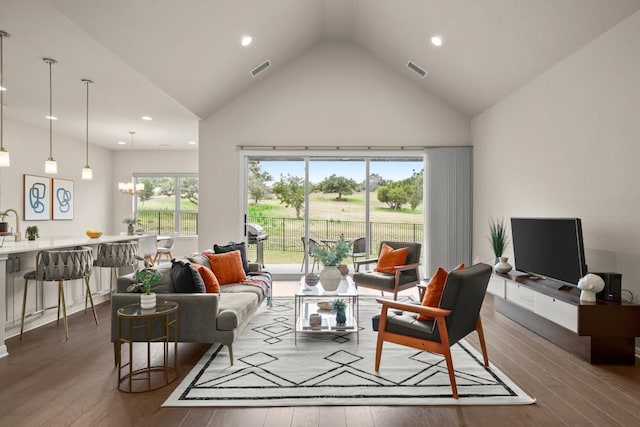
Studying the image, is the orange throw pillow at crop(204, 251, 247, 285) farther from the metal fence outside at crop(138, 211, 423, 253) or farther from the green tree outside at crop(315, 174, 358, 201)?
the green tree outside at crop(315, 174, 358, 201)

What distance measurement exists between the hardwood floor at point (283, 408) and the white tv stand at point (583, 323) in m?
0.11

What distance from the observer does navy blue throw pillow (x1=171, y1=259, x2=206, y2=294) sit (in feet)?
11.2

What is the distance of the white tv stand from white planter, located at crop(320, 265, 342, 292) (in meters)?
1.99

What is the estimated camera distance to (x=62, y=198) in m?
7.80

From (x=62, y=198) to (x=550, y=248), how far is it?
27.9 ft

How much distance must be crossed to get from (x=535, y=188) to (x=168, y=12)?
468cm

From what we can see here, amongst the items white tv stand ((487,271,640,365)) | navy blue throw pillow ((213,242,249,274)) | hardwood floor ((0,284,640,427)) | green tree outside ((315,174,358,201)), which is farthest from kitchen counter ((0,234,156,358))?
white tv stand ((487,271,640,365))

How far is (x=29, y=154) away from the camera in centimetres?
696

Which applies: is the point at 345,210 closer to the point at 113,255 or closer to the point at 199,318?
the point at 113,255

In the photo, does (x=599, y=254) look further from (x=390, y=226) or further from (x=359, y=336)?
(x=390, y=226)

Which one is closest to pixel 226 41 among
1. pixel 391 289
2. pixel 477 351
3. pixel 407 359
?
pixel 391 289

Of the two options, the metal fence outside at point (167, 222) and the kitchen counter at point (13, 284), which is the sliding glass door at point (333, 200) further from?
the metal fence outside at point (167, 222)

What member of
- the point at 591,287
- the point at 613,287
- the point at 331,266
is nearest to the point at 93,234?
the point at 331,266

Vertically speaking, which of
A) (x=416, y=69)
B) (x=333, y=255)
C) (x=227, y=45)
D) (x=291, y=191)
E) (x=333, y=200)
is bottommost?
(x=333, y=255)
